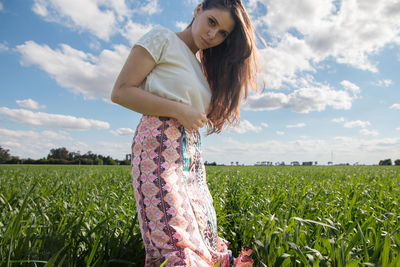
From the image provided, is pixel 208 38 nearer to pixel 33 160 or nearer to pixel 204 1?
pixel 204 1

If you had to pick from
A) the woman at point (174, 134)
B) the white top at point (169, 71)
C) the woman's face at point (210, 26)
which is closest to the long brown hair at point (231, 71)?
the woman at point (174, 134)

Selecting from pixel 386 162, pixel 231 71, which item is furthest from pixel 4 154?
pixel 386 162

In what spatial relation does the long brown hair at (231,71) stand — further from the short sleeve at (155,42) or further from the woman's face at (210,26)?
the short sleeve at (155,42)

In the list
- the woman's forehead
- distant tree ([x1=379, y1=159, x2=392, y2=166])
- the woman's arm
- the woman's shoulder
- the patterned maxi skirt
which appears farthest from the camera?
distant tree ([x1=379, y1=159, x2=392, y2=166])

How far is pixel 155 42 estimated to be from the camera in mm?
1651

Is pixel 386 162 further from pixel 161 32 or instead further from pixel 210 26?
pixel 161 32

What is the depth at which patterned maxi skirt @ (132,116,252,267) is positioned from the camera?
1.38 metres

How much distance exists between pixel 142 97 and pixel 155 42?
1.21 feet

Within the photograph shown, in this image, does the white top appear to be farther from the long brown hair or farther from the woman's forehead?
the long brown hair

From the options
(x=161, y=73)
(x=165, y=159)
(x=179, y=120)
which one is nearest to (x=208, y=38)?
(x=161, y=73)

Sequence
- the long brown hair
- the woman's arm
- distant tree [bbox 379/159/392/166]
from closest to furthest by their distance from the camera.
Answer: the woman's arm < the long brown hair < distant tree [bbox 379/159/392/166]

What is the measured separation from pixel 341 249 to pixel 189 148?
1001mm

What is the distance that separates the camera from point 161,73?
167cm

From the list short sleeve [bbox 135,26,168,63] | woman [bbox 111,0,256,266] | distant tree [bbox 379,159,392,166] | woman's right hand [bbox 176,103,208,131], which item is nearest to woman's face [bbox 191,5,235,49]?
woman [bbox 111,0,256,266]
